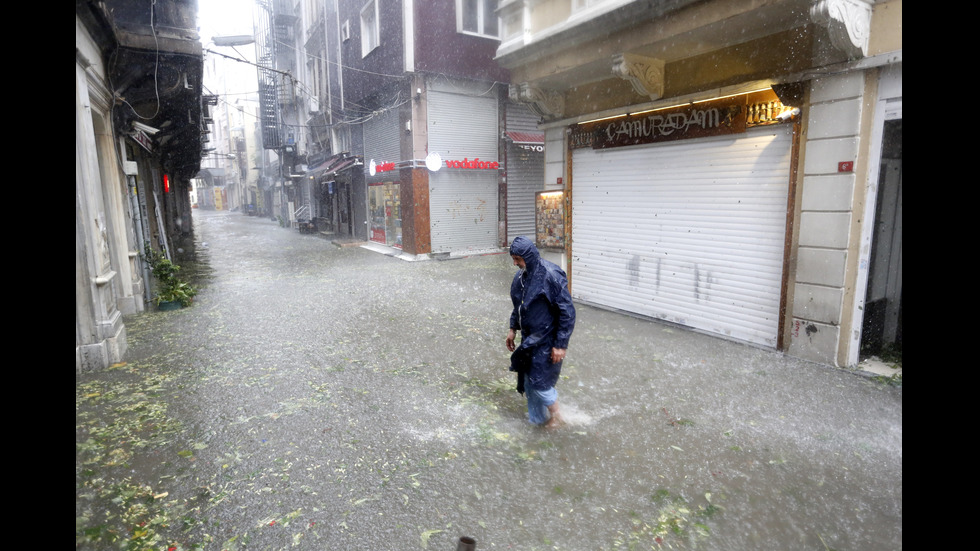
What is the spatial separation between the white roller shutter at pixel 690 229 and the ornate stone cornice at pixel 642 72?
2.92 feet

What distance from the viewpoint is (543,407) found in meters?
4.98

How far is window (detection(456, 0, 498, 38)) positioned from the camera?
55.1 feet

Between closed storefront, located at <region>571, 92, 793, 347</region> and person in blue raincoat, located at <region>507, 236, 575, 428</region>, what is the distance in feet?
12.7

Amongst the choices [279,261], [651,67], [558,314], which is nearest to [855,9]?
[651,67]

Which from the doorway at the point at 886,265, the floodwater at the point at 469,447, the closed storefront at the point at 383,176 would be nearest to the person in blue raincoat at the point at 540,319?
the floodwater at the point at 469,447

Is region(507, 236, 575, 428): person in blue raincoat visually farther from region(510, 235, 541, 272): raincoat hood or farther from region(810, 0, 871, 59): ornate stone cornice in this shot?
region(810, 0, 871, 59): ornate stone cornice

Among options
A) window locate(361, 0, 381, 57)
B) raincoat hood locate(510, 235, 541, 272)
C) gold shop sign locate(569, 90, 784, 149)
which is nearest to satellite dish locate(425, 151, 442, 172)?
window locate(361, 0, 381, 57)

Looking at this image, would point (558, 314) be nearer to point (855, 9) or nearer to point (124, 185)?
point (855, 9)

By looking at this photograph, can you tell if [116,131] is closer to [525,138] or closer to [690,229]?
[690,229]

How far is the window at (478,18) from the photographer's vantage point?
55.1 feet

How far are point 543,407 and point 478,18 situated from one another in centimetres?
1553

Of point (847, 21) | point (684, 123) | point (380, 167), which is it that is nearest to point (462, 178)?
point (380, 167)

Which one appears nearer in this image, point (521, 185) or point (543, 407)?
point (543, 407)

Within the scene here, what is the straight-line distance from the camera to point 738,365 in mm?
6555
